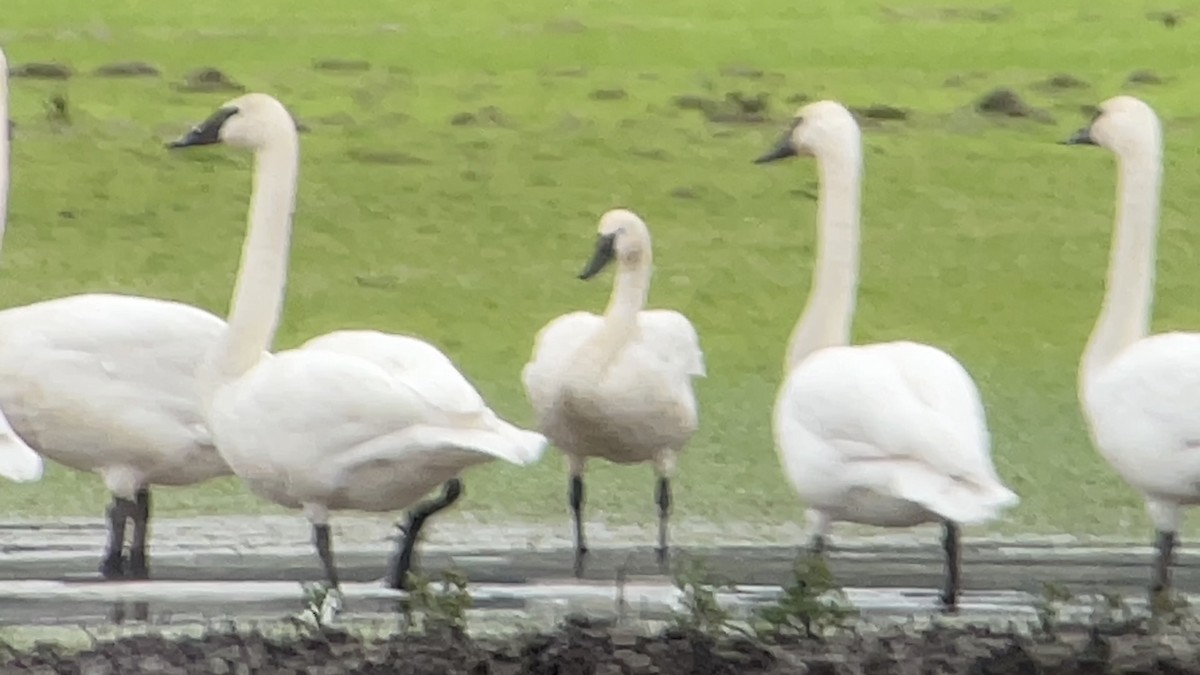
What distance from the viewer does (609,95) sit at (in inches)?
512

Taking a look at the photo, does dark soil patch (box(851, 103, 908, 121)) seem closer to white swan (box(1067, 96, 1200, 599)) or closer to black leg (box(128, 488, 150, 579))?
white swan (box(1067, 96, 1200, 599))

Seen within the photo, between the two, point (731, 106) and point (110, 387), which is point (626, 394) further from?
point (731, 106)

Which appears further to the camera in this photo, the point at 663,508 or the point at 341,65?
the point at 341,65

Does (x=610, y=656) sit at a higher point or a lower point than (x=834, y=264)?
lower

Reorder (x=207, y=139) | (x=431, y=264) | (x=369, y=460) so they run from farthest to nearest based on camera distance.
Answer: (x=431, y=264), (x=207, y=139), (x=369, y=460)

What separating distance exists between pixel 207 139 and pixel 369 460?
1139 millimetres

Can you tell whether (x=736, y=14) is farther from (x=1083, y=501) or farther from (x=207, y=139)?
(x=207, y=139)

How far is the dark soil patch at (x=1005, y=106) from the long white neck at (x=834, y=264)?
254 inches

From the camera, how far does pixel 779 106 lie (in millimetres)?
13133

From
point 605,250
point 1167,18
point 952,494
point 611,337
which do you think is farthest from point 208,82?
point 952,494

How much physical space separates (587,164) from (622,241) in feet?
19.1

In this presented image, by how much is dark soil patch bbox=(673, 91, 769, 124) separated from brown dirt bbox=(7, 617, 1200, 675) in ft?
29.0

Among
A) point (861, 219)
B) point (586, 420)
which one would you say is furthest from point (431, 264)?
point (586, 420)

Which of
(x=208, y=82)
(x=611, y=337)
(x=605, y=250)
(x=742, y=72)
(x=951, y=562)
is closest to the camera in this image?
(x=951, y=562)
